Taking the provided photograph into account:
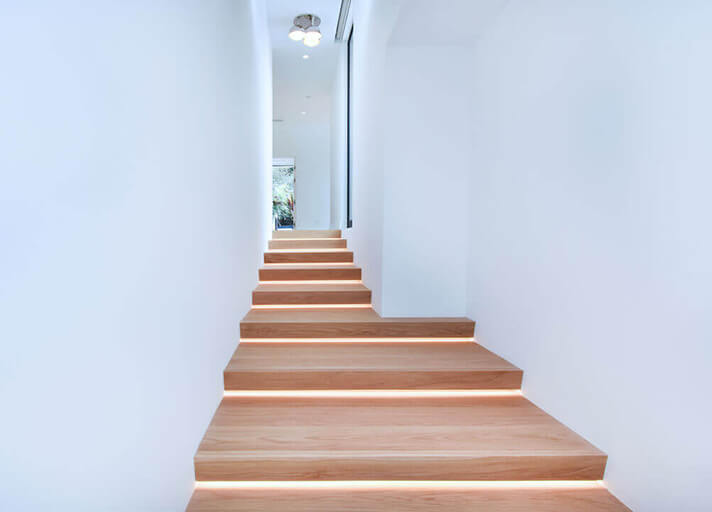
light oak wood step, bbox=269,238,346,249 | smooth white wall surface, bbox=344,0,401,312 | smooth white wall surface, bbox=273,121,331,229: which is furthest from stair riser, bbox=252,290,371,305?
smooth white wall surface, bbox=273,121,331,229

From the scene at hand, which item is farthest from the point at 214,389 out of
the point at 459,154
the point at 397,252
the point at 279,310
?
the point at 459,154

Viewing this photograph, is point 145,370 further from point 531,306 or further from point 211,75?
point 531,306

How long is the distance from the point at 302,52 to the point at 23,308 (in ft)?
19.7

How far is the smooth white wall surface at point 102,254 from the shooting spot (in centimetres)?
61

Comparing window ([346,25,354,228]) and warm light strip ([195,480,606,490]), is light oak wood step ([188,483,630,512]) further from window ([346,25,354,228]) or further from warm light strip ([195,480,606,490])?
window ([346,25,354,228])

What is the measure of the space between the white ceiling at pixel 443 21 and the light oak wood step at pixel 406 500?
2579mm

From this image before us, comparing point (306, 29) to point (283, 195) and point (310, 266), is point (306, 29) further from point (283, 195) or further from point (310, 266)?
point (283, 195)

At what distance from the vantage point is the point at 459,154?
2672 mm

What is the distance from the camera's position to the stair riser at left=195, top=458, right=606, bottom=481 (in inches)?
57.6

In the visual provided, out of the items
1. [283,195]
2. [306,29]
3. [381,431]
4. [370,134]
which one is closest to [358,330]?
[381,431]

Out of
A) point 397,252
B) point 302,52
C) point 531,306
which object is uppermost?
point 302,52

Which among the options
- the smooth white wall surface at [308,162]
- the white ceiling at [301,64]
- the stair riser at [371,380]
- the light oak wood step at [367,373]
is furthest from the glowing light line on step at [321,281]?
the smooth white wall surface at [308,162]

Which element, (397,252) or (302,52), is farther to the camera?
(302,52)

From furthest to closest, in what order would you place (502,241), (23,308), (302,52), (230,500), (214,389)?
(302,52), (502,241), (214,389), (230,500), (23,308)
